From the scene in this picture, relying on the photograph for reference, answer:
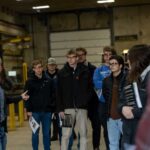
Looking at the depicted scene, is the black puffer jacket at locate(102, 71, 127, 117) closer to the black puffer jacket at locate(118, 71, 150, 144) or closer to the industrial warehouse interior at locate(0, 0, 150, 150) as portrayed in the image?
the black puffer jacket at locate(118, 71, 150, 144)

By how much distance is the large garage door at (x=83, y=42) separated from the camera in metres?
22.1

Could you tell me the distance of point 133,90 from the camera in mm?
3602

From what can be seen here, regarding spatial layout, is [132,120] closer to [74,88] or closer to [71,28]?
[74,88]

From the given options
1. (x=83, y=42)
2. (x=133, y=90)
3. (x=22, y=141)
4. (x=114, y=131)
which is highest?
(x=83, y=42)

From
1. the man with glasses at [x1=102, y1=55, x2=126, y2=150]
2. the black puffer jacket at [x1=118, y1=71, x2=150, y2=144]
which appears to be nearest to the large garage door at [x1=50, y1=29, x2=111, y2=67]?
the man with glasses at [x1=102, y1=55, x2=126, y2=150]

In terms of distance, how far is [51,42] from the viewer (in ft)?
74.7

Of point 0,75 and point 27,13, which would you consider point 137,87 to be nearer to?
point 0,75

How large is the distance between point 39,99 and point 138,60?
342cm

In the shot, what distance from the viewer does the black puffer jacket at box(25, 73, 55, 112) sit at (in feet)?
22.2

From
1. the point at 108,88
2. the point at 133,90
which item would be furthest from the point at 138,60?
the point at 108,88

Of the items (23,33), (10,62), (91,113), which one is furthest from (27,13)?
(91,113)

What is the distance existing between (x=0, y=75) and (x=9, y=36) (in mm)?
16446

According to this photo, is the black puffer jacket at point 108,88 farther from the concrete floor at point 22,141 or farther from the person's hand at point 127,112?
the concrete floor at point 22,141

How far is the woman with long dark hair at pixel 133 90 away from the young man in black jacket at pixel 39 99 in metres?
3.11
